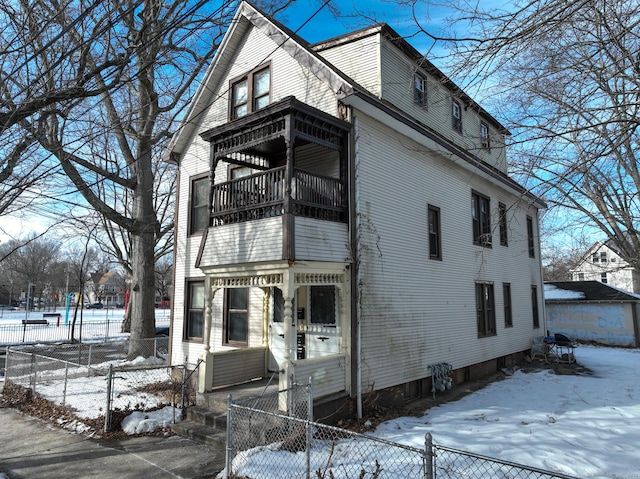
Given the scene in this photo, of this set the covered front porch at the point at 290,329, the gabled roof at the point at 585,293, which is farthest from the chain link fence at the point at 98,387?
the gabled roof at the point at 585,293

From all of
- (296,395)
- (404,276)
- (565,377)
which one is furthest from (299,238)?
(565,377)

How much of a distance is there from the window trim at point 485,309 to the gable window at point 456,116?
18.6ft

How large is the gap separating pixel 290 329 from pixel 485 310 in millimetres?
9765

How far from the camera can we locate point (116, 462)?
22.0ft

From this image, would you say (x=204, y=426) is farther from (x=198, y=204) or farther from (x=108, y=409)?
(x=198, y=204)

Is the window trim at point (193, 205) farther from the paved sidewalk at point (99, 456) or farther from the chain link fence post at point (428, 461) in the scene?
the chain link fence post at point (428, 461)

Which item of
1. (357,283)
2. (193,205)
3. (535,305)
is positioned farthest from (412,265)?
(535,305)

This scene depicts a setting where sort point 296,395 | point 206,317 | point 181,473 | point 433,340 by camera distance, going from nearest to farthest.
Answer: point 181,473
point 296,395
point 206,317
point 433,340

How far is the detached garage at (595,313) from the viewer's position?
25.5 m

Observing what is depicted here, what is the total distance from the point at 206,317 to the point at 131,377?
181 inches

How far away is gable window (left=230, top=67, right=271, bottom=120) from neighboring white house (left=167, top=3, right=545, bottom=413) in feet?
0.13

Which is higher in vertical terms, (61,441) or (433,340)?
(433,340)

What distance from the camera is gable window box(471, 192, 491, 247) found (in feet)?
49.8

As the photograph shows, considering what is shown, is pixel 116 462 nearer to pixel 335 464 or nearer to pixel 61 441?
pixel 61 441
